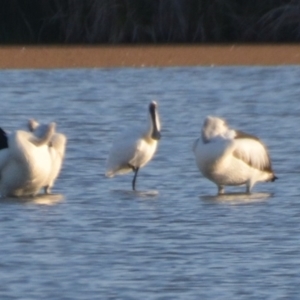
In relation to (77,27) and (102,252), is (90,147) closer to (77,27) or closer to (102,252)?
(102,252)

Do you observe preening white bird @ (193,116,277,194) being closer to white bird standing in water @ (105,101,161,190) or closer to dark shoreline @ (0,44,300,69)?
white bird standing in water @ (105,101,161,190)

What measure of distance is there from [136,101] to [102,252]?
980 cm

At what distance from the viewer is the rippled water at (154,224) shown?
719cm

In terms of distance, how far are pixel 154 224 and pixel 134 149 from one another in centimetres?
183

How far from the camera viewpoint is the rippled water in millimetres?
7188

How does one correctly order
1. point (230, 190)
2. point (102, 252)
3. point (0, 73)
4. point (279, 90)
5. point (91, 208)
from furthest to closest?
1. point (0, 73)
2. point (279, 90)
3. point (230, 190)
4. point (91, 208)
5. point (102, 252)

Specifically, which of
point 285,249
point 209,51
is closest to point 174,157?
point 285,249

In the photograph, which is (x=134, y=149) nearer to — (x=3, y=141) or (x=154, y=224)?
(x=3, y=141)

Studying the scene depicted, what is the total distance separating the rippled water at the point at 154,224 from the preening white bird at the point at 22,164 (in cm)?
14

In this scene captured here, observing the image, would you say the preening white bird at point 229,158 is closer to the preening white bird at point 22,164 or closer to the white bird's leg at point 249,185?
the white bird's leg at point 249,185

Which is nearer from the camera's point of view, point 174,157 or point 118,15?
point 174,157

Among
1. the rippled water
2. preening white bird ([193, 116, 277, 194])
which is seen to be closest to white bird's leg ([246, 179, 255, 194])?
preening white bird ([193, 116, 277, 194])

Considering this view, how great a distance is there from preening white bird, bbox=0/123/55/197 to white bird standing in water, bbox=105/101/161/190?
89 centimetres

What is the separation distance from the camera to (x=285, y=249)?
318 inches
